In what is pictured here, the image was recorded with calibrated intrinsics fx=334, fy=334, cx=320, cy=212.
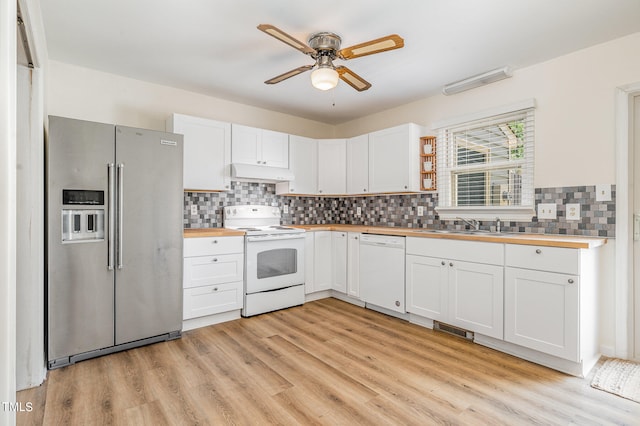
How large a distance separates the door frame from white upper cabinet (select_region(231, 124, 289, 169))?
3179mm

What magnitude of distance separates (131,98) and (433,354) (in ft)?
12.0

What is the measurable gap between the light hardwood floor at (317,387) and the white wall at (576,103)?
62.8 inches

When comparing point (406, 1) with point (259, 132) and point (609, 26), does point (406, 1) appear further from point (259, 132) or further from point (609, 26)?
point (259, 132)

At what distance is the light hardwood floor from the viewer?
182 centimetres

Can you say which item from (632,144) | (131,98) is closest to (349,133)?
(131,98)

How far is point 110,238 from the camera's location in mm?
2570

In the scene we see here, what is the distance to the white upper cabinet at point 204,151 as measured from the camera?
340cm

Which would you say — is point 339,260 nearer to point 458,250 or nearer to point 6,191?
point 458,250

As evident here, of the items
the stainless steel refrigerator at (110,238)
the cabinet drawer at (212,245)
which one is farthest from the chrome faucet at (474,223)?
the stainless steel refrigerator at (110,238)

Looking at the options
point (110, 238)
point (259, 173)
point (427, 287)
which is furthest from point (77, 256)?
point (427, 287)

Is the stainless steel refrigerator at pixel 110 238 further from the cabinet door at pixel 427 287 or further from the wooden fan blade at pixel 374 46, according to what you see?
the cabinet door at pixel 427 287

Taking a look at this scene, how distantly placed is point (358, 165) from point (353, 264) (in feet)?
4.25

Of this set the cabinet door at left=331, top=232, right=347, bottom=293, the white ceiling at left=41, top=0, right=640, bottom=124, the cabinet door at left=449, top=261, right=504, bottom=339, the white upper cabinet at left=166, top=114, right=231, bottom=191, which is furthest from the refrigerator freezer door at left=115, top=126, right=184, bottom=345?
the cabinet door at left=449, top=261, right=504, bottom=339

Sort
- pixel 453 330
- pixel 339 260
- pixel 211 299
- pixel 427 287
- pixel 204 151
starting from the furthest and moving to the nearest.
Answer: pixel 339 260
pixel 204 151
pixel 211 299
pixel 427 287
pixel 453 330
